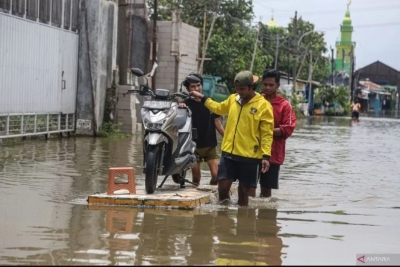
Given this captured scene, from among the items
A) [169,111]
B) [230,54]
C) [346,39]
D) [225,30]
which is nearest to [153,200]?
[169,111]

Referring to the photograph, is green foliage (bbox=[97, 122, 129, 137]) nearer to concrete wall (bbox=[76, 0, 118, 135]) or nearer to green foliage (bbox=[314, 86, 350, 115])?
concrete wall (bbox=[76, 0, 118, 135])

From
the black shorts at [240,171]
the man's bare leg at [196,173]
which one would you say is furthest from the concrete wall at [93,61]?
the black shorts at [240,171]

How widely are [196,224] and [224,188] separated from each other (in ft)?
4.23

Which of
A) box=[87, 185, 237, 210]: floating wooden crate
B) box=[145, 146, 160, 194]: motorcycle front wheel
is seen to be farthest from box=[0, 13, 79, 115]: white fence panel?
box=[87, 185, 237, 210]: floating wooden crate

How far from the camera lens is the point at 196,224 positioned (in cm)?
805

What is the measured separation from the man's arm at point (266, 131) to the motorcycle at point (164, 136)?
1111 millimetres

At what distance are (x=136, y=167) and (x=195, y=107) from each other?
4.01 meters

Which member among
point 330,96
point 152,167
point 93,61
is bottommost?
point 152,167

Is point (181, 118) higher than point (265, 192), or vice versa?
point (181, 118)

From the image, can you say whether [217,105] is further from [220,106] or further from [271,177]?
[271,177]

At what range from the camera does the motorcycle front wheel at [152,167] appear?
924 cm

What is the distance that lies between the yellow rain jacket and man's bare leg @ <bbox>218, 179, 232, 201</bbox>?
14.9 inches

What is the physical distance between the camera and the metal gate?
58.2 feet

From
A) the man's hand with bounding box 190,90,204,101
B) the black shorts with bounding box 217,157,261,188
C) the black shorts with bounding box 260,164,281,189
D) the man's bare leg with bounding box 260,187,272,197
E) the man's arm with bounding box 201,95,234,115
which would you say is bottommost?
the man's bare leg with bounding box 260,187,272,197
